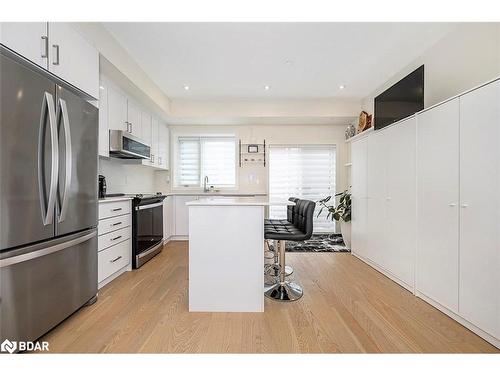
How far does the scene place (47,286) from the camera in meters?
1.61

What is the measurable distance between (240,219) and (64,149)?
137 centimetres

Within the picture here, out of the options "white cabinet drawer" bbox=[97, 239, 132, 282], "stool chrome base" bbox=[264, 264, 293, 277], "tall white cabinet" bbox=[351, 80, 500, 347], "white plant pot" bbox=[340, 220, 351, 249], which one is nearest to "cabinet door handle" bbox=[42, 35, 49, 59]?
"white cabinet drawer" bbox=[97, 239, 132, 282]

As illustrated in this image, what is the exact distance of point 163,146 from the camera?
4664 mm

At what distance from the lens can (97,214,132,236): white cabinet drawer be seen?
8.03 feet

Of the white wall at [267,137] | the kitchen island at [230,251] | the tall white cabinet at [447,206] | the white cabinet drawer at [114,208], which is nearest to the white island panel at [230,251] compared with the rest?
the kitchen island at [230,251]

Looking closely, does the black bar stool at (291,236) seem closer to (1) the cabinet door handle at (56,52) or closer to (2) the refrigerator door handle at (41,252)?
(2) the refrigerator door handle at (41,252)

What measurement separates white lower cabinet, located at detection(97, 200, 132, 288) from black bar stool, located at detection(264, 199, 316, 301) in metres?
1.65

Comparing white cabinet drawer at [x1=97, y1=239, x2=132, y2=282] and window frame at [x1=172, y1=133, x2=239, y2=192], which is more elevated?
window frame at [x1=172, y1=133, x2=239, y2=192]

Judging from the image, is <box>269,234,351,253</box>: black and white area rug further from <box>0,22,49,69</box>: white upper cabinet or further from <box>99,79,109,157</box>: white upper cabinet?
<box>0,22,49,69</box>: white upper cabinet

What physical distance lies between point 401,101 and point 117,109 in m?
3.32

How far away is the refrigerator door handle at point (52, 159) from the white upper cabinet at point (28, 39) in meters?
0.28
